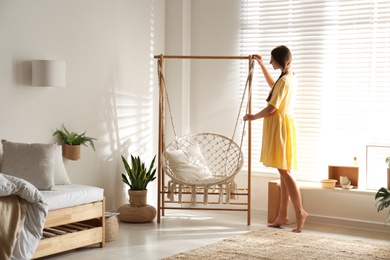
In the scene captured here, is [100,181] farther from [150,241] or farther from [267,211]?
[267,211]

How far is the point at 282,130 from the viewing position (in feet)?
19.1

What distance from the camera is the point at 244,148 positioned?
685 centimetres

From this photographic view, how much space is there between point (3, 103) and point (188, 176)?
178 centimetres

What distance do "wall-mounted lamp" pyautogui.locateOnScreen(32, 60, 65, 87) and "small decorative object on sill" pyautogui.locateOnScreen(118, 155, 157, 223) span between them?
1.31 m

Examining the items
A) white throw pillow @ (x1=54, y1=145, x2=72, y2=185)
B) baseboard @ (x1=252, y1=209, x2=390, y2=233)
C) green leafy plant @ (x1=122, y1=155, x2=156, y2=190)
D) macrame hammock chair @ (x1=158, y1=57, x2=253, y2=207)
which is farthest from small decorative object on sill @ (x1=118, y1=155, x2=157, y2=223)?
baseboard @ (x1=252, y1=209, x2=390, y2=233)

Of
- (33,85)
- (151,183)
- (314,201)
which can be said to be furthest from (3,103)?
(314,201)

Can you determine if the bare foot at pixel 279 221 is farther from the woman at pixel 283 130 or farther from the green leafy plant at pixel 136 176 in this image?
the green leafy plant at pixel 136 176

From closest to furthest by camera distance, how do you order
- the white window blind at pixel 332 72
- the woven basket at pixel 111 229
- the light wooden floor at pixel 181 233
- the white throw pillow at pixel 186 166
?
the light wooden floor at pixel 181 233, the woven basket at pixel 111 229, the white throw pillow at pixel 186 166, the white window blind at pixel 332 72

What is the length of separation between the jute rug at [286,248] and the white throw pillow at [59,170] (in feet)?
3.80

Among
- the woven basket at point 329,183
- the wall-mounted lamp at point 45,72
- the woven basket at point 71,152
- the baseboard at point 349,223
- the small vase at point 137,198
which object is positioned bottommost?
the baseboard at point 349,223

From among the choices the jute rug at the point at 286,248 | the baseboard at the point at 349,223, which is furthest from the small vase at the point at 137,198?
the baseboard at the point at 349,223

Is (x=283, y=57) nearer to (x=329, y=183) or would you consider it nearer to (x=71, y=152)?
(x=329, y=183)

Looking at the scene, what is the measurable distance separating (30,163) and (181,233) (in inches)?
61.2

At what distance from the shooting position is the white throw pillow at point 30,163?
4.86m
